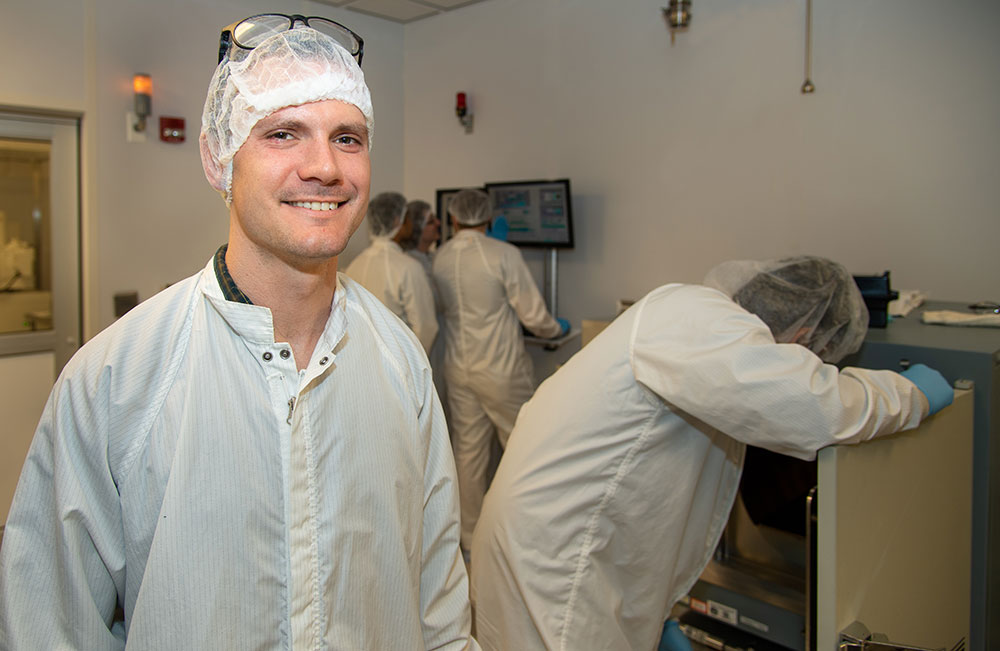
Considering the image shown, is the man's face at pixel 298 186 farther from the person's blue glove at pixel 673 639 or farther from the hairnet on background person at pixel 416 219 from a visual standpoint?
the hairnet on background person at pixel 416 219

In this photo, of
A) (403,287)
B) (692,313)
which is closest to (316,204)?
(692,313)

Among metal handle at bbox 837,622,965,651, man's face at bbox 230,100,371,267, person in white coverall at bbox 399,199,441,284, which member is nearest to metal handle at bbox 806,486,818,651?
metal handle at bbox 837,622,965,651

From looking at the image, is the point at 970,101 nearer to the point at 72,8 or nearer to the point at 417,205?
the point at 417,205

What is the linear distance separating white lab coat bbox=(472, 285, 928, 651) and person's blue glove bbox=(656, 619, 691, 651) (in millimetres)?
197

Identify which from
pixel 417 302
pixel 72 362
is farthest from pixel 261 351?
pixel 417 302

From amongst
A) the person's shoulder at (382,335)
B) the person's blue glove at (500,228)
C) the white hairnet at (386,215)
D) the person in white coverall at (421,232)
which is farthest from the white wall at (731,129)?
the person's shoulder at (382,335)

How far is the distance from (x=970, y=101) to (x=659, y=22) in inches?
49.6

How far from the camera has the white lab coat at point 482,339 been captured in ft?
10.5

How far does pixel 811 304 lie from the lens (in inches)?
58.4

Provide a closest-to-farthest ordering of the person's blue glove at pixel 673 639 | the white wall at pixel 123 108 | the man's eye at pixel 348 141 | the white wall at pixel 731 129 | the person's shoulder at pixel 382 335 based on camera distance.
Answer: the man's eye at pixel 348 141
the person's shoulder at pixel 382 335
the person's blue glove at pixel 673 639
the white wall at pixel 731 129
the white wall at pixel 123 108

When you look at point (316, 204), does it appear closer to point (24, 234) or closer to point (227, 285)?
point (227, 285)

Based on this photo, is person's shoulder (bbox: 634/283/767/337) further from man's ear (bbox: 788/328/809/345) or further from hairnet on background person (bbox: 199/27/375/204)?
hairnet on background person (bbox: 199/27/375/204)

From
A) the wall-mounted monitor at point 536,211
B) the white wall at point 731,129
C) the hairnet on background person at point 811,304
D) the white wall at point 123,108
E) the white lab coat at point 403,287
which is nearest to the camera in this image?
the hairnet on background person at point 811,304

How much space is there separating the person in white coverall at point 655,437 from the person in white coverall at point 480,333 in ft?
5.31
